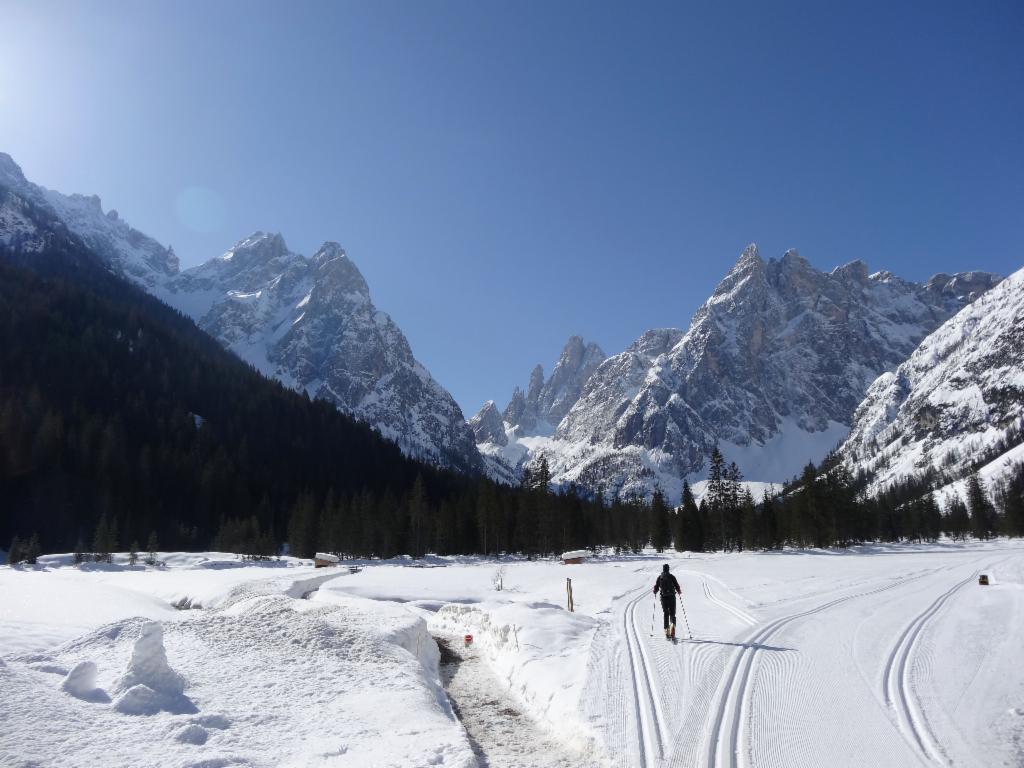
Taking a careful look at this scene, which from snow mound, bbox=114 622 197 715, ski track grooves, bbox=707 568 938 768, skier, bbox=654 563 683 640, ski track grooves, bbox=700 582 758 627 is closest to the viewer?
ski track grooves, bbox=707 568 938 768

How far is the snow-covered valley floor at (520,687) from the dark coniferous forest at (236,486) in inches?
2086

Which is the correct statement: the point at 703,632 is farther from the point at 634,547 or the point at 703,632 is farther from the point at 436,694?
the point at 634,547

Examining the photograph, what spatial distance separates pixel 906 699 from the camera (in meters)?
9.97

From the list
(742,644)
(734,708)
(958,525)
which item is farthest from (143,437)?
(958,525)

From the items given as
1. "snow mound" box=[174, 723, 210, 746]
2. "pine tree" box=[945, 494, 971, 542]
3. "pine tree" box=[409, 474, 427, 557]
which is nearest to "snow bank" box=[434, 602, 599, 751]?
"snow mound" box=[174, 723, 210, 746]

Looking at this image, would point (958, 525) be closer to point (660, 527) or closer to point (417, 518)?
point (660, 527)

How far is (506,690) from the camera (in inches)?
579

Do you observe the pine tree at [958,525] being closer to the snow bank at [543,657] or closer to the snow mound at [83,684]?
the snow bank at [543,657]

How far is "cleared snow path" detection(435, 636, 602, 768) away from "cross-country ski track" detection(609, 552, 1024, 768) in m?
Result: 1.61

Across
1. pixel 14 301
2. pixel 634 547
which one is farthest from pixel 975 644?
pixel 14 301

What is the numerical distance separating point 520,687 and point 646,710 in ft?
16.8

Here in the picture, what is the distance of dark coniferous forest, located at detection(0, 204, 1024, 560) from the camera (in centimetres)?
7731

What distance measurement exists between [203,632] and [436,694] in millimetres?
6902

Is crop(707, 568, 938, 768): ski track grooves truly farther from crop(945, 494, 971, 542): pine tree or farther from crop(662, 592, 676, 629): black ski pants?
crop(945, 494, 971, 542): pine tree
